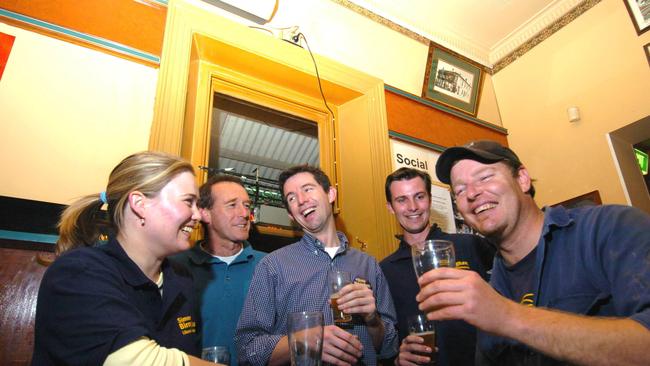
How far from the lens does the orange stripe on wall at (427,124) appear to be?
3686 mm

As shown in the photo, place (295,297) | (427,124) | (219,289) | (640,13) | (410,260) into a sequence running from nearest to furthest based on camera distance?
(295,297), (219,289), (410,260), (640,13), (427,124)

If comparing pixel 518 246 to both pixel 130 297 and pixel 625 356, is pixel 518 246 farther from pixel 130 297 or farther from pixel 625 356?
pixel 130 297

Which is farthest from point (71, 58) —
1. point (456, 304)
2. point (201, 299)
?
point (456, 304)

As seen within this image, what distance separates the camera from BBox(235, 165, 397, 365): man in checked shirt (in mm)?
1501

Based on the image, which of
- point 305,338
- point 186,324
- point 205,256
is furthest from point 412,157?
point 305,338

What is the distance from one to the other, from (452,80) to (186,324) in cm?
380

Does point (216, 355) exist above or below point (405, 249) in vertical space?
below

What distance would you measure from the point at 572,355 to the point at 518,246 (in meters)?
0.57

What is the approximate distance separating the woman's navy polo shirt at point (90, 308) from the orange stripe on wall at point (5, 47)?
1485mm

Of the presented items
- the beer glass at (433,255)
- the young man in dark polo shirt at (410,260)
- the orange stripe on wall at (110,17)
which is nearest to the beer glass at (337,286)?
the beer glass at (433,255)

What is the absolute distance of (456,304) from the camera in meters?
0.97

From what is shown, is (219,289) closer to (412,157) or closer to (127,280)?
(127,280)

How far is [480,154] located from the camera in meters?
1.50

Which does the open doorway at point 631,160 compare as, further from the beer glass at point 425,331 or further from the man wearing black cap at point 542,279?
the beer glass at point 425,331
